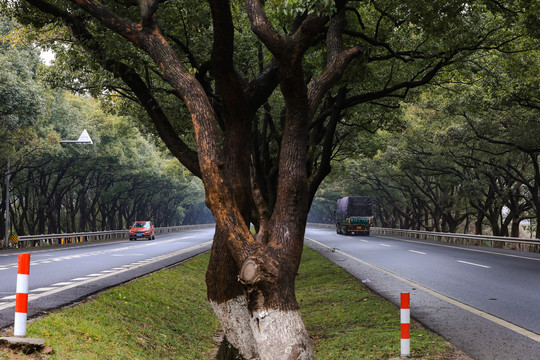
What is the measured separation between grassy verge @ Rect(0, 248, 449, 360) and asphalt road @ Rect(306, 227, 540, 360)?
586 millimetres

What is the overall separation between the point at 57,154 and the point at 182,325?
27190 millimetres

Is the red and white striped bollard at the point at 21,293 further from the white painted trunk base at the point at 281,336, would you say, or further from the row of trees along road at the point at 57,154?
the row of trees along road at the point at 57,154

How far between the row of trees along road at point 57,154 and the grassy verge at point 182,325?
10.9 m

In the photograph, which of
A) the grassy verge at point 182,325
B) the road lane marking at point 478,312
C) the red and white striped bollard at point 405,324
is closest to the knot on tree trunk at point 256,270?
the red and white striped bollard at point 405,324

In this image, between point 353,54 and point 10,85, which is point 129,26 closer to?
point 353,54

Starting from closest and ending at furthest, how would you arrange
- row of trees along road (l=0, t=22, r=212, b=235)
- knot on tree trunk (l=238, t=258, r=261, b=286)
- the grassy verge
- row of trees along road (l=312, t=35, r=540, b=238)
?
knot on tree trunk (l=238, t=258, r=261, b=286), the grassy verge, row of trees along road (l=312, t=35, r=540, b=238), row of trees along road (l=0, t=22, r=212, b=235)

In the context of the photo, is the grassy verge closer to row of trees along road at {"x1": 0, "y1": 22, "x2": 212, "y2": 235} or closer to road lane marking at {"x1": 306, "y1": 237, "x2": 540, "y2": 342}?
road lane marking at {"x1": 306, "y1": 237, "x2": 540, "y2": 342}

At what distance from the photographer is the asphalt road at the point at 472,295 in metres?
7.60

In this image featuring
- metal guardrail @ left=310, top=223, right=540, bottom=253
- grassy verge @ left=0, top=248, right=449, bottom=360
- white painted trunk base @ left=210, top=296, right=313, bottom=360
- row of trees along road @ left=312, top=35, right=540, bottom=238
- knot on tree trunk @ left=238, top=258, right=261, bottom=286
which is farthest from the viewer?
metal guardrail @ left=310, top=223, right=540, bottom=253

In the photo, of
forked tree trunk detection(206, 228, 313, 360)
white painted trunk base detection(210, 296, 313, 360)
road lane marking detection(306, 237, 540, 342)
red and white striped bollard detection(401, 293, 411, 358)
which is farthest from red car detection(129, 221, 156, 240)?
red and white striped bollard detection(401, 293, 411, 358)

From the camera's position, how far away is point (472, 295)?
1183 centimetres

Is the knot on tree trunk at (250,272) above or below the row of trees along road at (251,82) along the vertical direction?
below

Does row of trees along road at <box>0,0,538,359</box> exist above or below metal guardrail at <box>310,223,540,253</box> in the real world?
above

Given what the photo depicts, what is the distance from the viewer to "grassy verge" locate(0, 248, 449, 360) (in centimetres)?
721
